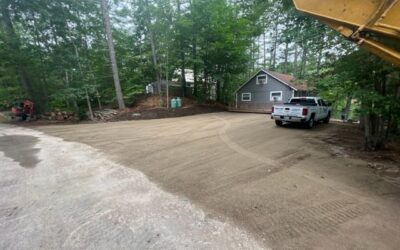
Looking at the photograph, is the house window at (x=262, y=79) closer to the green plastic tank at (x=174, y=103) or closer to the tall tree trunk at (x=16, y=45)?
the green plastic tank at (x=174, y=103)

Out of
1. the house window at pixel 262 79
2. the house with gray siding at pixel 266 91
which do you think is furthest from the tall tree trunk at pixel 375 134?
the house window at pixel 262 79

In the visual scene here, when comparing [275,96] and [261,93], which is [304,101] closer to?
[275,96]

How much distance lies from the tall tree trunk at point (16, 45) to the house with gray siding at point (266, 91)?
1725 cm

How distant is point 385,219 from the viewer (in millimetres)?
3004

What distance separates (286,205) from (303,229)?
0.61 m

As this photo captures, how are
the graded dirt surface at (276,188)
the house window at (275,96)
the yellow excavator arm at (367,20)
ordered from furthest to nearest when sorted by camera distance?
the house window at (275,96) < the graded dirt surface at (276,188) < the yellow excavator arm at (367,20)

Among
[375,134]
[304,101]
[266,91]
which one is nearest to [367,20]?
[375,134]

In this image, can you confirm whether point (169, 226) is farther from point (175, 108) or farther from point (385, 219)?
point (175, 108)

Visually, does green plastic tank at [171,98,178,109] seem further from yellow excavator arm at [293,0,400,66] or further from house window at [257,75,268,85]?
yellow excavator arm at [293,0,400,66]

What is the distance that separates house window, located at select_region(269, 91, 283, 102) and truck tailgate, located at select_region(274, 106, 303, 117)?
12.6 m

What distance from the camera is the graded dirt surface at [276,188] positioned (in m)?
2.68

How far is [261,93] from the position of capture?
2392 centimetres

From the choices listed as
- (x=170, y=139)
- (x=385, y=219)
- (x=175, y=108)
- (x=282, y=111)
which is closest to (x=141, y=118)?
(x=175, y=108)

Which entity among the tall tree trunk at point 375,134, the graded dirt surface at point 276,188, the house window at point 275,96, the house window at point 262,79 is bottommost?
the graded dirt surface at point 276,188
